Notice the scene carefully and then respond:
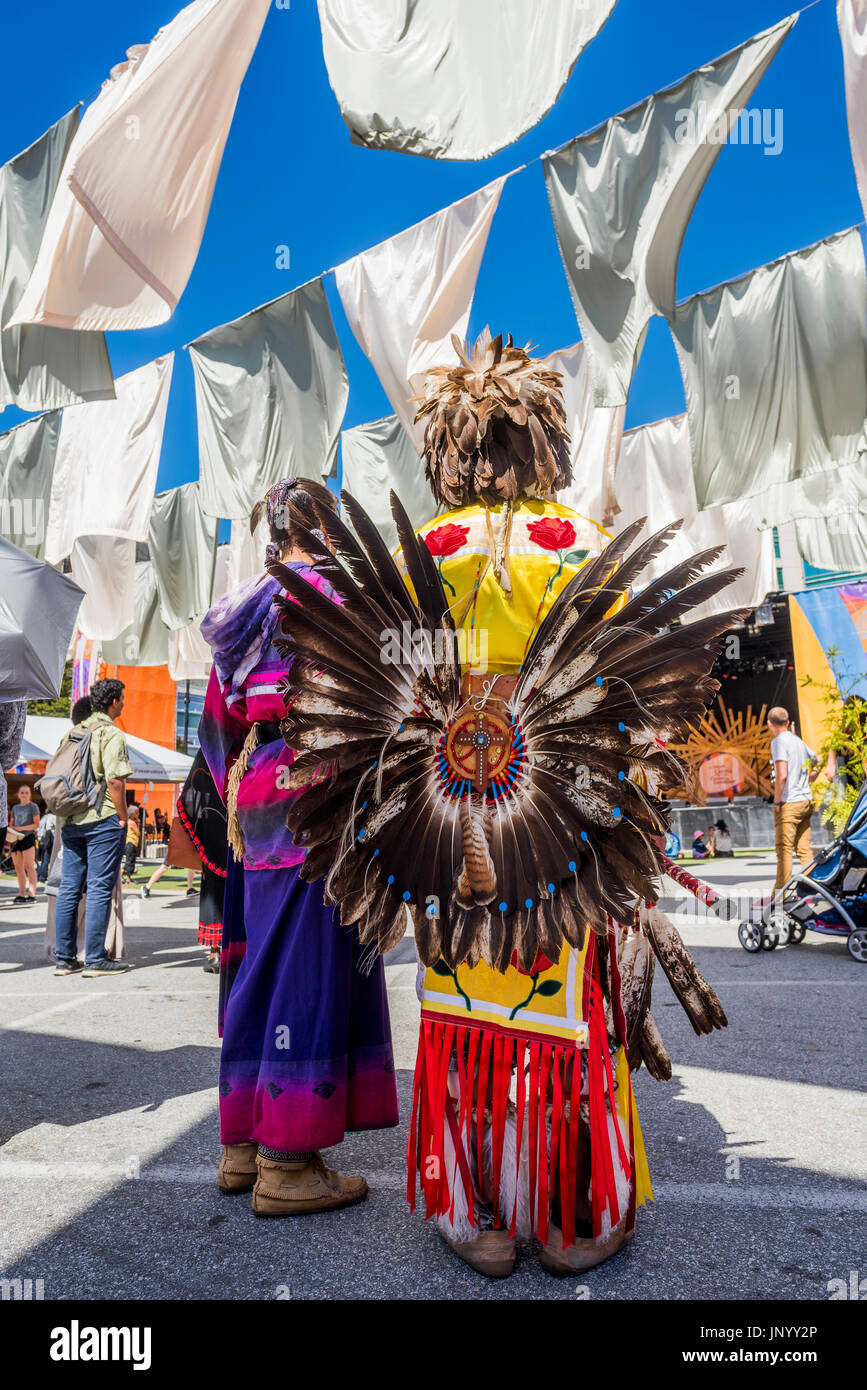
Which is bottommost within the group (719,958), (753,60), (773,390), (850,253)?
(719,958)

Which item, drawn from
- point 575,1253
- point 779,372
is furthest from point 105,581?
point 575,1253

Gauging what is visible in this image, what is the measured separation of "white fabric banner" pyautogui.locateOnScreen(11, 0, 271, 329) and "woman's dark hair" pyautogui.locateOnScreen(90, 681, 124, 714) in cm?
222

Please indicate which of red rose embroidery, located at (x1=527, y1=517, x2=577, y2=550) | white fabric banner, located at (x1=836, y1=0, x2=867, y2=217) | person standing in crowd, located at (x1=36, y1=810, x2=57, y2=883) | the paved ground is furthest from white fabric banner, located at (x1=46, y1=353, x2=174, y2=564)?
red rose embroidery, located at (x1=527, y1=517, x2=577, y2=550)

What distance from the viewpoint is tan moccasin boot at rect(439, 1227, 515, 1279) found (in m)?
1.70

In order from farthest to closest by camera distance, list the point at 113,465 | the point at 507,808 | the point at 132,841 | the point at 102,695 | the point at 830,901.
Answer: the point at 132,841 < the point at 113,465 < the point at 102,695 < the point at 830,901 < the point at 507,808

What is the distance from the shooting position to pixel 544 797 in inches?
66.1

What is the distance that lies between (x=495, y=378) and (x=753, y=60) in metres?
4.44

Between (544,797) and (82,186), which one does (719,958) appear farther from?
(82,186)

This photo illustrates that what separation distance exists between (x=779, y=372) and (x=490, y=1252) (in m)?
5.82

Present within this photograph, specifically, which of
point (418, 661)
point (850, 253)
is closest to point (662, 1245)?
point (418, 661)

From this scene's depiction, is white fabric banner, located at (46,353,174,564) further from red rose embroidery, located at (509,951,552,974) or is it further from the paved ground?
red rose embroidery, located at (509,951,552,974)

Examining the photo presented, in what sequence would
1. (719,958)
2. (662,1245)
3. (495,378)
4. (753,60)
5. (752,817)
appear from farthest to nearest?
(752,817) → (719,958) → (753,60) → (495,378) → (662,1245)

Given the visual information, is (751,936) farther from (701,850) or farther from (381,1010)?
(701,850)

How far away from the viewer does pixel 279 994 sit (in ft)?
6.81
